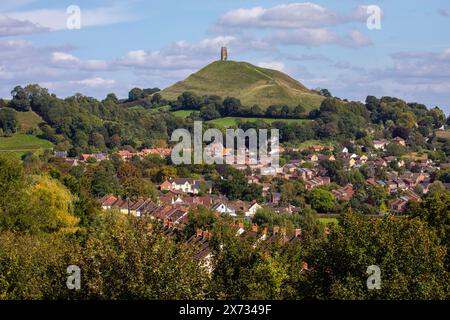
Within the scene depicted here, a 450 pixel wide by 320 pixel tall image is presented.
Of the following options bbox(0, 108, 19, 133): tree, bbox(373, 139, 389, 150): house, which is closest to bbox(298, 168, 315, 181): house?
bbox(373, 139, 389, 150): house

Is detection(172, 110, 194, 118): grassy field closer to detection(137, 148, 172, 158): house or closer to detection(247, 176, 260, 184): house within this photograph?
detection(137, 148, 172, 158): house

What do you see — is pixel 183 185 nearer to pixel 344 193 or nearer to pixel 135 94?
pixel 344 193

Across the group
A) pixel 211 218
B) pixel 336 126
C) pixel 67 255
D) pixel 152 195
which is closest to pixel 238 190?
pixel 152 195

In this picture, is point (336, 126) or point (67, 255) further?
point (336, 126)

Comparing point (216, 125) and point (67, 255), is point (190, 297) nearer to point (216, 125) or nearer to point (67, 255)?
point (67, 255)

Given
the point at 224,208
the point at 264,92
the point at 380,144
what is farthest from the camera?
the point at 264,92

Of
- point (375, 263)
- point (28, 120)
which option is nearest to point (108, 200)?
point (28, 120)

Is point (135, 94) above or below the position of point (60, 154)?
above
